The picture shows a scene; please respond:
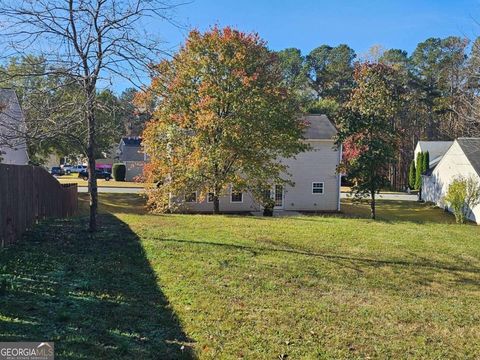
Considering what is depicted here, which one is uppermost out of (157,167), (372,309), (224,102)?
(224,102)

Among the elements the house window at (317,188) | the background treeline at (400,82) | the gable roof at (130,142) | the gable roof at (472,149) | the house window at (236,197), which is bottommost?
the house window at (236,197)

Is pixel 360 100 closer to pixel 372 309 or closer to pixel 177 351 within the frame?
pixel 372 309

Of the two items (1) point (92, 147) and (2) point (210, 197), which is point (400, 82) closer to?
(2) point (210, 197)

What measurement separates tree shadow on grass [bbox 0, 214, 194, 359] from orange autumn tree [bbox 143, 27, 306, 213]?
36.1ft

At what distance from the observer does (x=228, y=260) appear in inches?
317

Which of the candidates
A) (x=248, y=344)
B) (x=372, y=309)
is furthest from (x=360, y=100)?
(x=248, y=344)

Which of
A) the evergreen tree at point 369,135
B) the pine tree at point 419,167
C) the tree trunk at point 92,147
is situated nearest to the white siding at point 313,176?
the evergreen tree at point 369,135

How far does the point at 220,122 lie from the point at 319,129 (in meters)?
9.42

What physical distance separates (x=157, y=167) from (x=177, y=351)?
16639mm

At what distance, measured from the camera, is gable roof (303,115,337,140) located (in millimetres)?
25578

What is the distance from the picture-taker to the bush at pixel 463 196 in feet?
74.2

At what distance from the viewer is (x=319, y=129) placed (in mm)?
26453

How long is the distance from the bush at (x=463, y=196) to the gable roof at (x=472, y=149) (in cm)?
76

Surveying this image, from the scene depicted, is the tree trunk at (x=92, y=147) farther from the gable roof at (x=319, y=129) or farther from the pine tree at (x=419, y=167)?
the pine tree at (x=419, y=167)
